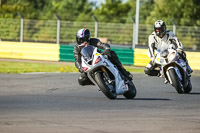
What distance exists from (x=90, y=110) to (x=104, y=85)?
58.6 inches

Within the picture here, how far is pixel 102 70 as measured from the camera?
1216cm

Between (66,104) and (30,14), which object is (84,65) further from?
(30,14)

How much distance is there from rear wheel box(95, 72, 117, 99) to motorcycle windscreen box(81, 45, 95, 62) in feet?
1.53

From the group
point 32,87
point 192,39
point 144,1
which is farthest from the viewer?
point 144,1

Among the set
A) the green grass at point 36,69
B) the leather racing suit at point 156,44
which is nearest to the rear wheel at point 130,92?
the leather racing suit at point 156,44

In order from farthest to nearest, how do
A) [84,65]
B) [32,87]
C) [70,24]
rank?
[70,24] < [32,87] < [84,65]

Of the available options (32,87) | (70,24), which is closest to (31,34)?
(70,24)

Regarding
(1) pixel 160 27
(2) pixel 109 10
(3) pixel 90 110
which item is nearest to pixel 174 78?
(1) pixel 160 27

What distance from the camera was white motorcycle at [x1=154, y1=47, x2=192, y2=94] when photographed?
44.5ft

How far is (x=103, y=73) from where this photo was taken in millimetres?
12141

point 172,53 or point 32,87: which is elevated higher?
point 172,53

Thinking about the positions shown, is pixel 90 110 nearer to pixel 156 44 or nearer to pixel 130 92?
pixel 130 92

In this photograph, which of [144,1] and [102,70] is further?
[144,1]

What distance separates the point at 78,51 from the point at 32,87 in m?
3.00
